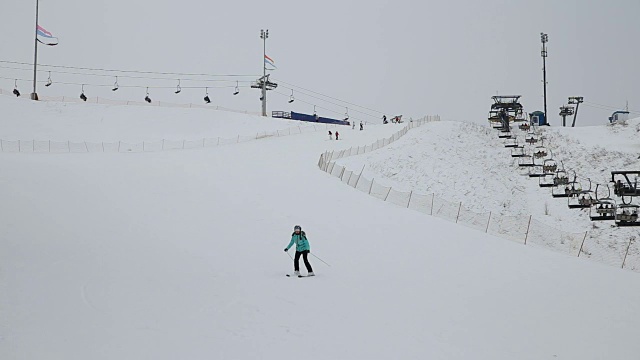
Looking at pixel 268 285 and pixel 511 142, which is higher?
pixel 511 142

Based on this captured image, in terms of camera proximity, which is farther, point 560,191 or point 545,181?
point 545,181

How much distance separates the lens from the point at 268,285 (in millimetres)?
15273

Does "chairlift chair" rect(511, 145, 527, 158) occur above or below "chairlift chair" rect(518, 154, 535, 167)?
above

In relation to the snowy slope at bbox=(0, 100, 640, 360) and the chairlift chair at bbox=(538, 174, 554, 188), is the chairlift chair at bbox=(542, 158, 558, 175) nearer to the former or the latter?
the chairlift chair at bbox=(538, 174, 554, 188)

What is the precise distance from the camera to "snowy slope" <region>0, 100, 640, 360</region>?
11094 millimetres

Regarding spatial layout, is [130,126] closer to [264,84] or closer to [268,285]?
[264,84]

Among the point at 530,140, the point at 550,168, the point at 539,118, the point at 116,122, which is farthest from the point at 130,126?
the point at 539,118

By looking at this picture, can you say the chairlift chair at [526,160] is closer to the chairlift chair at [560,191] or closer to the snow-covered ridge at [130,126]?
the chairlift chair at [560,191]

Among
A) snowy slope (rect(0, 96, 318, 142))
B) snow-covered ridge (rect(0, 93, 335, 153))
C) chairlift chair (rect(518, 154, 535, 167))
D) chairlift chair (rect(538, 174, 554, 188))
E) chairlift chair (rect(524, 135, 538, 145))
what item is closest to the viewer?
chairlift chair (rect(538, 174, 554, 188))

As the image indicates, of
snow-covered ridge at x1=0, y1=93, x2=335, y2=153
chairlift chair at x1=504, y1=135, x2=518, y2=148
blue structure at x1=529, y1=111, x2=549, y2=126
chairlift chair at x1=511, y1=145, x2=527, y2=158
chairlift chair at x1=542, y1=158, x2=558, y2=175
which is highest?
blue structure at x1=529, y1=111, x2=549, y2=126

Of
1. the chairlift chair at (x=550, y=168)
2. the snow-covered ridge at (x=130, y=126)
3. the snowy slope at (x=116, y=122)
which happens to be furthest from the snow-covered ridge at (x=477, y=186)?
A: the snowy slope at (x=116, y=122)

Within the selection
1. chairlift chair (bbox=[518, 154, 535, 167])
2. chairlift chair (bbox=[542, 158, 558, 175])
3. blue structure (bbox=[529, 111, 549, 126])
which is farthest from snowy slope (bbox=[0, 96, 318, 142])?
chairlift chair (bbox=[542, 158, 558, 175])

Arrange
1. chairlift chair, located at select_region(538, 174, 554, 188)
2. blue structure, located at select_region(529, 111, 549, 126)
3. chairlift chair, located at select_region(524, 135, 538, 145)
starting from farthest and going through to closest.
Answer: blue structure, located at select_region(529, 111, 549, 126)
chairlift chair, located at select_region(524, 135, 538, 145)
chairlift chair, located at select_region(538, 174, 554, 188)

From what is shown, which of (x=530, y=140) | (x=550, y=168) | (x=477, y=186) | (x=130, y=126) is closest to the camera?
(x=477, y=186)
